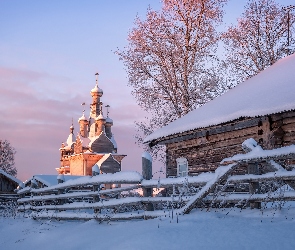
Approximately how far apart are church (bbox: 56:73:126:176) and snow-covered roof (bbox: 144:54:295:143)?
112ft

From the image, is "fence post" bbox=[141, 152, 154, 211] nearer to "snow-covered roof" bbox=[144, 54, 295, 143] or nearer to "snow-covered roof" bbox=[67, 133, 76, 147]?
"snow-covered roof" bbox=[144, 54, 295, 143]

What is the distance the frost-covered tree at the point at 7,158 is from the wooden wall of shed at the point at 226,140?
108 feet

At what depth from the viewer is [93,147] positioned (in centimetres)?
5181

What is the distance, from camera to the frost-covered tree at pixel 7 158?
45.5 metres

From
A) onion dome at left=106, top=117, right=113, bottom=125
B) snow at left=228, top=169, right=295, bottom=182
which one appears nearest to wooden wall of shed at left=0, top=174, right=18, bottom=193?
snow at left=228, top=169, right=295, bottom=182

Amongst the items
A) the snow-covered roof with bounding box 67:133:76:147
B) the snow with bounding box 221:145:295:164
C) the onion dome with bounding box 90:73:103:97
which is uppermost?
the onion dome with bounding box 90:73:103:97

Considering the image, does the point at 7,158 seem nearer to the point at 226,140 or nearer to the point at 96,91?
the point at 96,91

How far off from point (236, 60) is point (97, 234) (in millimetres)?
18235

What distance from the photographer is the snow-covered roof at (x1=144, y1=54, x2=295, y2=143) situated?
10969 mm

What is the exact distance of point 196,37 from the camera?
20688 millimetres

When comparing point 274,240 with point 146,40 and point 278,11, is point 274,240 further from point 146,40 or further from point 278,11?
point 278,11

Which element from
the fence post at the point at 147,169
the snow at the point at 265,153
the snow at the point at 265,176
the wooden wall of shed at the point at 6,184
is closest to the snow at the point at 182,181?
the fence post at the point at 147,169

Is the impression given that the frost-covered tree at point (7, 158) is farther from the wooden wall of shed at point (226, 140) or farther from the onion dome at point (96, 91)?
the wooden wall of shed at point (226, 140)

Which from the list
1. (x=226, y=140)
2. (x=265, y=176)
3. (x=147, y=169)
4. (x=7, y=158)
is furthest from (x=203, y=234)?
(x=7, y=158)
